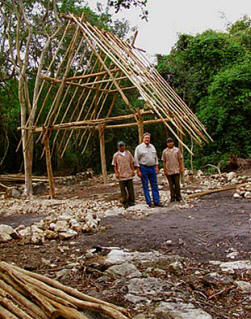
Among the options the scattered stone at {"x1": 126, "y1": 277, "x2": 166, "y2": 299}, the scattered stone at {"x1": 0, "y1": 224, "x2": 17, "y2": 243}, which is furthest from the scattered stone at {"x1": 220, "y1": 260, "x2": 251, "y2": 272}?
the scattered stone at {"x1": 0, "y1": 224, "x2": 17, "y2": 243}

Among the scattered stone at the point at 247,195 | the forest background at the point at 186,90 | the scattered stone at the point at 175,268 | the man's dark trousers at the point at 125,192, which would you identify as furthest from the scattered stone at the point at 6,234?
the forest background at the point at 186,90

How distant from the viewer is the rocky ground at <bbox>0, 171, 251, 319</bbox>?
3236 millimetres

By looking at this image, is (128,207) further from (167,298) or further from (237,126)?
(237,126)

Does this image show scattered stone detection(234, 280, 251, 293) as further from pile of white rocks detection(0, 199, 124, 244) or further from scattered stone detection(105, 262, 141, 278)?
pile of white rocks detection(0, 199, 124, 244)

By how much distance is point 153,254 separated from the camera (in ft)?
15.0

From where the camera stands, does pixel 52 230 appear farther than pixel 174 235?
Yes

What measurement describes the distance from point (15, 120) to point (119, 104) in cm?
492

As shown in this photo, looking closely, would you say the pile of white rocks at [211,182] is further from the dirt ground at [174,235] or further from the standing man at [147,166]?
the dirt ground at [174,235]

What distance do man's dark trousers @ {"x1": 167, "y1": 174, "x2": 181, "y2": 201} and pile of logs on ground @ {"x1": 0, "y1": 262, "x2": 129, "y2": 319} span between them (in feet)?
18.0

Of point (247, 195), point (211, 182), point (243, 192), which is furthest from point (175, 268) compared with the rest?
point (211, 182)

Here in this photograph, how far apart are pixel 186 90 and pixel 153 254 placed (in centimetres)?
1277

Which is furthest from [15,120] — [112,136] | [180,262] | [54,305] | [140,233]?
[54,305]

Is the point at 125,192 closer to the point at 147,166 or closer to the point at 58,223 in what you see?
the point at 147,166

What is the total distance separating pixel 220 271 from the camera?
3.86 metres
